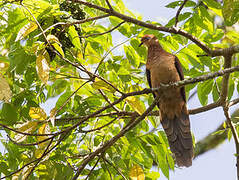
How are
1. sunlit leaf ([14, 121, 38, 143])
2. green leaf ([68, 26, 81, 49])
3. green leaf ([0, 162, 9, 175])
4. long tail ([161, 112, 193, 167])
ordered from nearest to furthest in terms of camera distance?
sunlit leaf ([14, 121, 38, 143]), green leaf ([68, 26, 81, 49]), green leaf ([0, 162, 9, 175]), long tail ([161, 112, 193, 167])

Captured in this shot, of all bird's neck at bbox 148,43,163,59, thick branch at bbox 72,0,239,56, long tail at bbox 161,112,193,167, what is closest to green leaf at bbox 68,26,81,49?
thick branch at bbox 72,0,239,56

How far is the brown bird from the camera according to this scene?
150 inches

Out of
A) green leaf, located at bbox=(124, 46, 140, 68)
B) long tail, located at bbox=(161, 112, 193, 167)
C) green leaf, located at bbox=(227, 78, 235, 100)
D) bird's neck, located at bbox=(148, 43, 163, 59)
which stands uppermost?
green leaf, located at bbox=(124, 46, 140, 68)

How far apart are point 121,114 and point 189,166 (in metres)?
0.92

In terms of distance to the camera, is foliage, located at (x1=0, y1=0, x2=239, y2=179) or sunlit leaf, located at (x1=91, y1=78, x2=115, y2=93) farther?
foliage, located at (x1=0, y1=0, x2=239, y2=179)

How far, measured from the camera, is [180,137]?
391cm

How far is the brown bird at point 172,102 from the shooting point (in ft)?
12.5

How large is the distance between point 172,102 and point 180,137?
0.43 metres

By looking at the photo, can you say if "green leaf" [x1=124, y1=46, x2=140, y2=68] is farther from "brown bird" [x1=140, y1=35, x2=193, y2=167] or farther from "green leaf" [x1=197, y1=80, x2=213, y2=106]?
"green leaf" [x1=197, y1=80, x2=213, y2=106]

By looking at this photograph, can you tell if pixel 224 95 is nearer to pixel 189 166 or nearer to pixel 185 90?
pixel 185 90

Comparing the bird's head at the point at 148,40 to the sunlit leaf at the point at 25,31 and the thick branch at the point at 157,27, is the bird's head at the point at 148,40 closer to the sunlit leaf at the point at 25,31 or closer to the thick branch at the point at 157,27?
the thick branch at the point at 157,27

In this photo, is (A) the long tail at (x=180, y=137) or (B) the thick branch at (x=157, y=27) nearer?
(B) the thick branch at (x=157, y=27)

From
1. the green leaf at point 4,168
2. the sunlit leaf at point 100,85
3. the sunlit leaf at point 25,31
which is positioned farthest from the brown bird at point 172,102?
the green leaf at point 4,168

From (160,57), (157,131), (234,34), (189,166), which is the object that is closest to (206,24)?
(234,34)
